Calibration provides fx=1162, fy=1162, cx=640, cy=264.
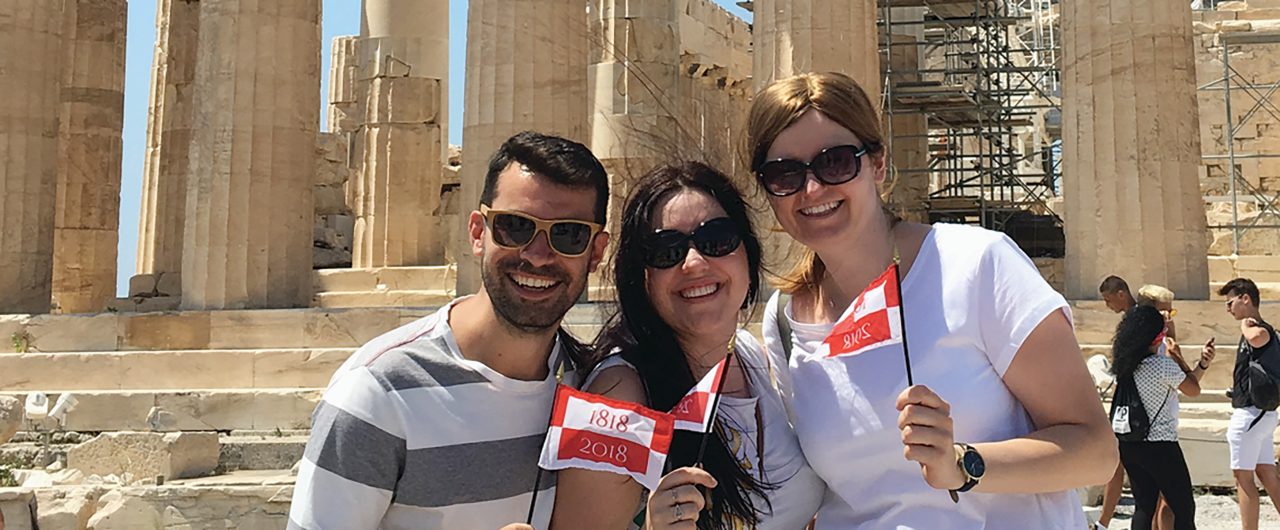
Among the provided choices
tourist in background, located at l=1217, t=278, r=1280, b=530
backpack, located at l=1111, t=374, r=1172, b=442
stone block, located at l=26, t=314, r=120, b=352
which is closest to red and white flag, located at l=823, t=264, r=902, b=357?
backpack, located at l=1111, t=374, r=1172, b=442

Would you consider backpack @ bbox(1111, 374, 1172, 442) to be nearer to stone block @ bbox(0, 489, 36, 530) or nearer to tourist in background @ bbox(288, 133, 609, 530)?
tourist in background @ bbox(288, 133, 609, 530)

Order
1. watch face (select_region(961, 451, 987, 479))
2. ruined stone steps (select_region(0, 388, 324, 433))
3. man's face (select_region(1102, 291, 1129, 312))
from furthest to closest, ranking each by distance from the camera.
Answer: ruined stone steps (select_region(0, 388, 324, 433)), man's face (select_region(1102, 291, 1129, 312)), watch face (select_region(961, 451, 987, 479))

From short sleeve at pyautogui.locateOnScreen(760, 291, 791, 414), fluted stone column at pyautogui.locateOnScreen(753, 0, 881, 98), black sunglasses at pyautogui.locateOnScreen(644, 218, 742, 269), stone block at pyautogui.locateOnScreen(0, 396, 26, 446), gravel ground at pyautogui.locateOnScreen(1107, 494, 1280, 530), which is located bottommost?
gravel ground at pyautogui.locateOnScreen(1107, 494, 1280, 530)

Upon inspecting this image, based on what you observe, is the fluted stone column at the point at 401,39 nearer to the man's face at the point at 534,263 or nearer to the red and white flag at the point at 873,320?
the man's face at the point at 534,263

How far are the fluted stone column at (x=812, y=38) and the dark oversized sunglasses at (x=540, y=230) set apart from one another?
36.1 feet

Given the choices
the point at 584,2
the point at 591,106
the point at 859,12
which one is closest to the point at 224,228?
the point at 584,2

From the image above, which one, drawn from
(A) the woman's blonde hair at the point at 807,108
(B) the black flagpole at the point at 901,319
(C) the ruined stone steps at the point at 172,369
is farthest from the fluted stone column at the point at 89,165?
(B) the black flagpole at the point at 901,319

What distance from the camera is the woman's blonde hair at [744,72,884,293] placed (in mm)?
2771

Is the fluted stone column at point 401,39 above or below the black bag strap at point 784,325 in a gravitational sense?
above

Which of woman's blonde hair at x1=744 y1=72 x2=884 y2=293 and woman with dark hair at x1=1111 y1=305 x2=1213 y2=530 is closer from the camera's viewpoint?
woman's blonde hair at x1=744 y1=72 x2=884 y2=293

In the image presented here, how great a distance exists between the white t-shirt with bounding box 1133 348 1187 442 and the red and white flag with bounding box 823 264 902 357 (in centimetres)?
494

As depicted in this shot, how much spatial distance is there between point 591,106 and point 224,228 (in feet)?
23.2

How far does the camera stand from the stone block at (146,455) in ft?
27.4

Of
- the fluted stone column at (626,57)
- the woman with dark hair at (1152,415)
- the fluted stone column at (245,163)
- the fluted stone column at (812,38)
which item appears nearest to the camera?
the woman with dark hair at (1152,415)
